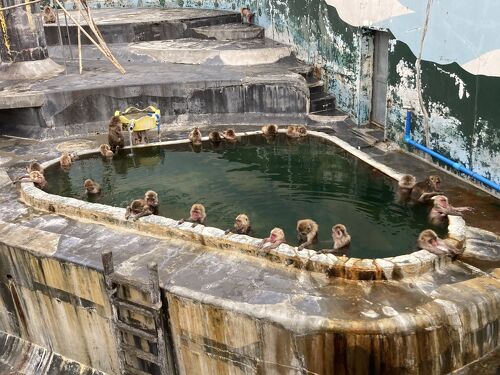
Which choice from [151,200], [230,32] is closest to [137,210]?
[151,200]

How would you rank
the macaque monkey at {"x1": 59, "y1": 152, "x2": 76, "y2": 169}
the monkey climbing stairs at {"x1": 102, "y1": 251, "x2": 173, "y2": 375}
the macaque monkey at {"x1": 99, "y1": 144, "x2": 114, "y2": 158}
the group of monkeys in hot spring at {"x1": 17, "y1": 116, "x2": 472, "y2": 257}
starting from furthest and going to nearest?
the macaque monkey at {"x1": 99, "y1": 144, "x2": 114, "y2": 158} → the macaque monkey at {"x1": 59, "y1": 152, "x2": 76, "y2": 169} → the group of monkeys in hot spring at {"x1": 17, "y1": 116, "x2": 472, "y2": 257} → the monkey climbing stairs at {"x1": 102, "y1": 251, "x2": 173, "y2": 375}

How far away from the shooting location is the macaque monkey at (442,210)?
27.5 feet

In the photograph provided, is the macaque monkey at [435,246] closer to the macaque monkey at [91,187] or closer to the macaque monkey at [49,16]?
the macaque monkey at [91,187]

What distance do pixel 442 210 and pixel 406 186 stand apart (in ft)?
4.22

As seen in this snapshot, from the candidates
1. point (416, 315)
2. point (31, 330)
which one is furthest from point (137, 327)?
point (416, 315)

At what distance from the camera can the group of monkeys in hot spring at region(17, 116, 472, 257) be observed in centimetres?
752

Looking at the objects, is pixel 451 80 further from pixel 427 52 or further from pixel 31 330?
pixel 31 330

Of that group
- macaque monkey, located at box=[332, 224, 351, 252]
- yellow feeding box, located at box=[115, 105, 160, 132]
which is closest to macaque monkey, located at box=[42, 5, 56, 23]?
yellow feeding box, located at box=[115, 105, 160, 132]

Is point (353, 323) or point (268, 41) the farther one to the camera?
point (268, 41)

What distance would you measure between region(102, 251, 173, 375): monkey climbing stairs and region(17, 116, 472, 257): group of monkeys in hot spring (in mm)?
1481

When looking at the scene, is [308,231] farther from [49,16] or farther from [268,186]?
[49,16]

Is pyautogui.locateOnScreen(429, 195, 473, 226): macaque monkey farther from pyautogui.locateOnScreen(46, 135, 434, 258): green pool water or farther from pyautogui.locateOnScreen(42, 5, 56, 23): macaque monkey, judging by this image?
pyautogui.locateOnScreen(42, 5, 56, 23): macaque monkey

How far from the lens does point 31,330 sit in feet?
29.8

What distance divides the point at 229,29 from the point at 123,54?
11.7 feet
